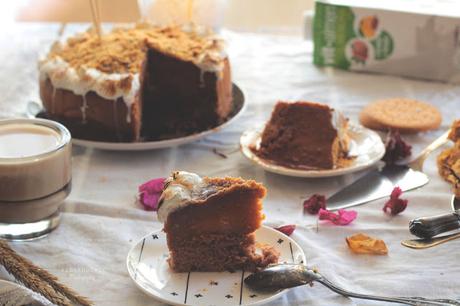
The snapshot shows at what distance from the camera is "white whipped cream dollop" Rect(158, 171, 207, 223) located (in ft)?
4.07

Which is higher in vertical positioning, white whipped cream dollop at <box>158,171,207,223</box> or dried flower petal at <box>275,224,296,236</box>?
white whipped cream dollop at <box>158,171,207,223</box>

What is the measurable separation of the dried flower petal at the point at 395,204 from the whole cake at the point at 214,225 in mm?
347

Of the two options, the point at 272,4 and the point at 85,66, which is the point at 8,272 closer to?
the point at 85,66

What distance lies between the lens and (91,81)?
175 cm

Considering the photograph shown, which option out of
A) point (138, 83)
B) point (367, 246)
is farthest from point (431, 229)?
point (138, 83)

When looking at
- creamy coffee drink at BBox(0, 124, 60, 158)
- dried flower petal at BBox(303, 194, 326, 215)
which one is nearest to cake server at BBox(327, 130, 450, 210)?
dried flower petal at BBox(303, 194, 326, 215)

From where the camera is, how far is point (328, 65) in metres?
2.42

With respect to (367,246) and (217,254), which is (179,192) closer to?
(217,254)

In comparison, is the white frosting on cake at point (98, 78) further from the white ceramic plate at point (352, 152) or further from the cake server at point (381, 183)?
the cake server at point (381, 183)

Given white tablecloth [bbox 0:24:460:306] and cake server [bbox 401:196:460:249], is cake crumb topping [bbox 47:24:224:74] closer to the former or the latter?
white tablecloth [bbox 0:24:460:306]

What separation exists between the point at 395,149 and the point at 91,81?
74 cm

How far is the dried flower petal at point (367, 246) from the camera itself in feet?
4.44

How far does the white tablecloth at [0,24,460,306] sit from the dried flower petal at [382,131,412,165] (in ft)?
0.21

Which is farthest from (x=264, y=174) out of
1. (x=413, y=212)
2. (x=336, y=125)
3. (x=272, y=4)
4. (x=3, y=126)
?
(x=272, y=4)
